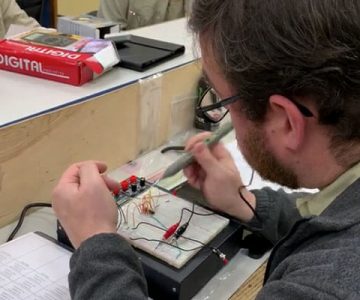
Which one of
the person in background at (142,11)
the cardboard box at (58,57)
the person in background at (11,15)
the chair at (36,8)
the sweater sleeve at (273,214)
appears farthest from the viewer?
the chair at (36,8)

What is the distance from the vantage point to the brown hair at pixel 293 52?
1.96 feet

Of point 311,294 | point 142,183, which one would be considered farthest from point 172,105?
point 311,294

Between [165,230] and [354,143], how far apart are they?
0.41 meters

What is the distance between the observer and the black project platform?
2.79ft

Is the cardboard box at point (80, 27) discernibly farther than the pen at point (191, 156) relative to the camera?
Yes

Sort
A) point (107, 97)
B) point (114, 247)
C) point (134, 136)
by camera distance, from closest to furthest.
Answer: point (114, 247)
point (107, 97)
point (134, 136)

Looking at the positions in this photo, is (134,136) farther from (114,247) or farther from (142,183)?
(114,247)

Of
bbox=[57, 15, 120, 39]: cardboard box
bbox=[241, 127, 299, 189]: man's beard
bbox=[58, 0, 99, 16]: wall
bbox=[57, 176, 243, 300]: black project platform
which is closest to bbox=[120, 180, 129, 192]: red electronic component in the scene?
bbox=[57, 176, 243, 300]: black project platform

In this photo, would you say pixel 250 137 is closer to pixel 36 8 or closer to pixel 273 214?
pixel 273 214

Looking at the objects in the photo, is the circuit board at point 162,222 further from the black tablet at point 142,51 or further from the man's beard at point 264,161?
the black tablet at point 142,51

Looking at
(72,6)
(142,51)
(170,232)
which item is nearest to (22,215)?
(170,232)

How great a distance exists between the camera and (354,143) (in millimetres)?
672

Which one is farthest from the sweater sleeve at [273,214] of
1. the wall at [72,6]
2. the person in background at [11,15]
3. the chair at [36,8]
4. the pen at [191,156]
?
the wall at [72,6]

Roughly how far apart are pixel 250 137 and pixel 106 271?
0.95ft
